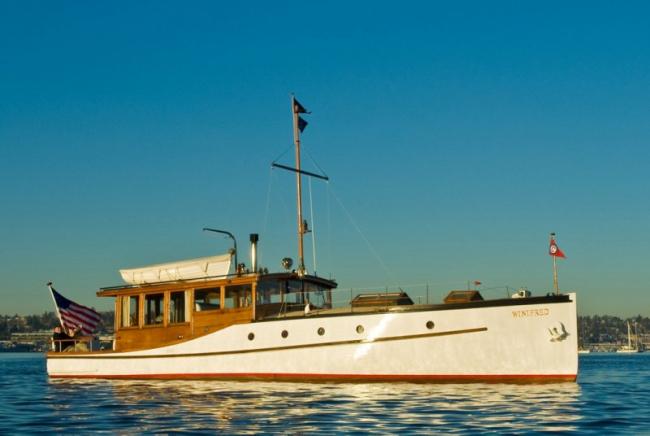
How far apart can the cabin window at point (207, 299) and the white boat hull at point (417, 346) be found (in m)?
2.25

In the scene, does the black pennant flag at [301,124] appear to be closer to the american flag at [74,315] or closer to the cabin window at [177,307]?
the cabin window at [177,307]

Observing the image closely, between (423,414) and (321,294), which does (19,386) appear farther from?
(423,414)

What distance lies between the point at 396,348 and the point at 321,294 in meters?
6.65

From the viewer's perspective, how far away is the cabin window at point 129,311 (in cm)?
3108

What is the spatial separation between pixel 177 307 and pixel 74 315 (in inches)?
263

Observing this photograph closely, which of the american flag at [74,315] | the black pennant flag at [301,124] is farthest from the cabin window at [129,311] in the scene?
the black pennant flag at [301,124]

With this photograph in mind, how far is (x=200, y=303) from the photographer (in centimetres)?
2914

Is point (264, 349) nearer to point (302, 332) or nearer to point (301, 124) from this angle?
point (302, 332)

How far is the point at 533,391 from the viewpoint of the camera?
68.7 ft

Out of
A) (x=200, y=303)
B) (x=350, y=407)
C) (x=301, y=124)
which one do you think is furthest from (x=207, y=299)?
(x=350, y=407)

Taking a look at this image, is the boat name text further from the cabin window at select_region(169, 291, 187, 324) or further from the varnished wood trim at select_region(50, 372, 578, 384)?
the cabin window at select_region(169, 291, 187, 324)

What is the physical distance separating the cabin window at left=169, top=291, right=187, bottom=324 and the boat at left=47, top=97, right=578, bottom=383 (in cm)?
4

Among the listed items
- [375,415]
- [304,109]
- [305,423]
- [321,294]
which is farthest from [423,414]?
[304,109]

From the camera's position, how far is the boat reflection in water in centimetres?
1537
